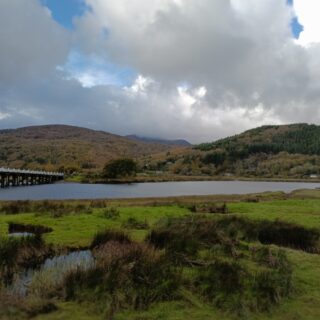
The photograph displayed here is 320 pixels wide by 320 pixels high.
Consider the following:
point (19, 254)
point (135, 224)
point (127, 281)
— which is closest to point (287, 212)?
point (135, 224)

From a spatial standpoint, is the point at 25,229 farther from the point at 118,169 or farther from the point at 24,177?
the point at 24,177

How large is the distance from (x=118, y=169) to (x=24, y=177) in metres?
32.5

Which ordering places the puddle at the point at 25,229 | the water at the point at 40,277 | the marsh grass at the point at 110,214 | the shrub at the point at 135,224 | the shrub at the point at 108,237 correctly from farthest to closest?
the marsh grass at the point at 110,214 < the shrub at the point at 135,224 < the puddle at the point at 25,229 < the shrub at the point at 108,237 < the water at the point at 40,277

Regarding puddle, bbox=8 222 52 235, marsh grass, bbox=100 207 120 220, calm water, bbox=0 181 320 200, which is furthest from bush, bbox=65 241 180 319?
calm water, bbox=0 181 320 200

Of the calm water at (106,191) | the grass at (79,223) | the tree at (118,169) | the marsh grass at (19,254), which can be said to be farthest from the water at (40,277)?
the tree at (118,169)

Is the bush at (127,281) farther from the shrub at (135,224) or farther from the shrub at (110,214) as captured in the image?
the shrub at (110,214)

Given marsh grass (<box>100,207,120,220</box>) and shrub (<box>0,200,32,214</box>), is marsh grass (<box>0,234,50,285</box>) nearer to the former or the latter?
marsh grass (<box>100,207,120,220</box>)

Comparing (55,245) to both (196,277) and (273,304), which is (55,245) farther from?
(273,304)

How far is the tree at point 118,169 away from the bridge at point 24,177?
21.0 m

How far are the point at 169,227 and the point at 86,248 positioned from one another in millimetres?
4493

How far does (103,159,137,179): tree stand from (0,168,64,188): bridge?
68.9 ft

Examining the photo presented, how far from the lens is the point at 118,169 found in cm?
14500

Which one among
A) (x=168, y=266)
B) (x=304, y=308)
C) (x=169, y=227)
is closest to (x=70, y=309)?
(x=168, y=266)

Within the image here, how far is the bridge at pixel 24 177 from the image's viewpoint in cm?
11194
